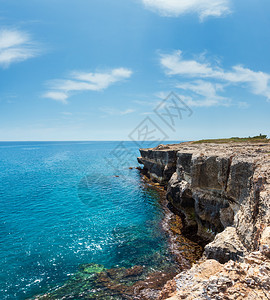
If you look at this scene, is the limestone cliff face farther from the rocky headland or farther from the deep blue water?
the deep blue water

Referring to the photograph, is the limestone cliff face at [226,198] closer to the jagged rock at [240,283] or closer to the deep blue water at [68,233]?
the jagged rock at [240,283]

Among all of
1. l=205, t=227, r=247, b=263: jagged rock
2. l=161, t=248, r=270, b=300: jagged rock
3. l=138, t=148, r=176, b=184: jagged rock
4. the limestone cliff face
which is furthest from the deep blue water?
l=161, t=248, r=270, b=300: jagged rock

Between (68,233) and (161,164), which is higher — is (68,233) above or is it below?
below

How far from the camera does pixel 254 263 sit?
7.54m

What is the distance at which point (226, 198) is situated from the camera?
18422mm

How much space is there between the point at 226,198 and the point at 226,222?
2242mm

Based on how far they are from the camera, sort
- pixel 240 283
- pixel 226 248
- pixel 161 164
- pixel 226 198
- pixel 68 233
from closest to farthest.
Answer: pixel 240 283 < pixel 226 248 < pixel 226 198 < pixel 68 233 < pixel 161 164

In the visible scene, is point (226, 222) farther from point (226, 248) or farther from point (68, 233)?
point (68, 233)

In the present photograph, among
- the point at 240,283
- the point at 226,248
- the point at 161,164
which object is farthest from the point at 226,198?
the point at 161,164

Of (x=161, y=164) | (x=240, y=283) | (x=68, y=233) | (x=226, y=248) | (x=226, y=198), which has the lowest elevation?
(x=68, y=233)

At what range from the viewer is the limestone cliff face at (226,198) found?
12.2 meters

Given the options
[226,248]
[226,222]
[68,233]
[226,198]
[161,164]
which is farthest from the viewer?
[161,164]

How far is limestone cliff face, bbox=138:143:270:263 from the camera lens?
1224 cm

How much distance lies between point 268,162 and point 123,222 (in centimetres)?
1859
